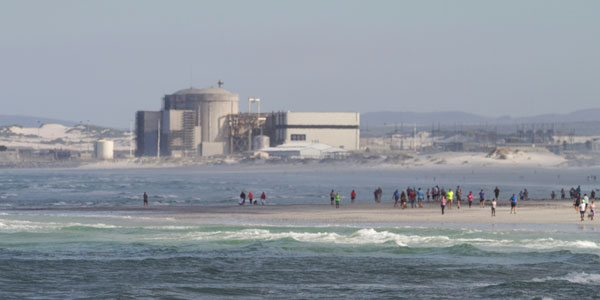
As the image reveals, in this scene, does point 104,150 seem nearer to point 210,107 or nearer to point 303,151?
point 210,107

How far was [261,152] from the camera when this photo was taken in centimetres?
16500

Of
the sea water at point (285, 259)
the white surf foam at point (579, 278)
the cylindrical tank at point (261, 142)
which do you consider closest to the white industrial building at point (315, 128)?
the cylindrical tank at point (261, 142)

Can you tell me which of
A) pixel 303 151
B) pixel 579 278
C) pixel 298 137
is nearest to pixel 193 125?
pixel 298 137

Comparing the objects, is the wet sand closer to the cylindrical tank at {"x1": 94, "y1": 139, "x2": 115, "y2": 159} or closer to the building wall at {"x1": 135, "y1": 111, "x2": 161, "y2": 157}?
the building wall at {"x1": 135, "y1": 111, "x2": 161, "y2": 157}

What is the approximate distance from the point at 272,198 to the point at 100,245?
35.1 m

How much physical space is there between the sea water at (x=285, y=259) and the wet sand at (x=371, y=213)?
2026mm

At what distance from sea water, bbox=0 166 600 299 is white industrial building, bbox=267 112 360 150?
108930mm

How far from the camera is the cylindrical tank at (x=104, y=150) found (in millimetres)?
186712

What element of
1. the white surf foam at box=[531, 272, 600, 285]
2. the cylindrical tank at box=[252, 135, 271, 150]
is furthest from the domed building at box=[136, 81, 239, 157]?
the white surf foam at box=[531, 272, 600, 285]

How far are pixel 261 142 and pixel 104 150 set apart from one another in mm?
36758

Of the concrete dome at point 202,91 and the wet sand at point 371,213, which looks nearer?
the wet sand at point 371,213

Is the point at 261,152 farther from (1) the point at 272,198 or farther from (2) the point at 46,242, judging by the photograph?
(2) the point at 46,242

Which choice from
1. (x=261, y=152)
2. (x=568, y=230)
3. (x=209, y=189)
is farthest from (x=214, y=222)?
(x=261, y=152)

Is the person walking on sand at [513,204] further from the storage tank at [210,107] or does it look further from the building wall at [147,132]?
the building wall at [147,132]
